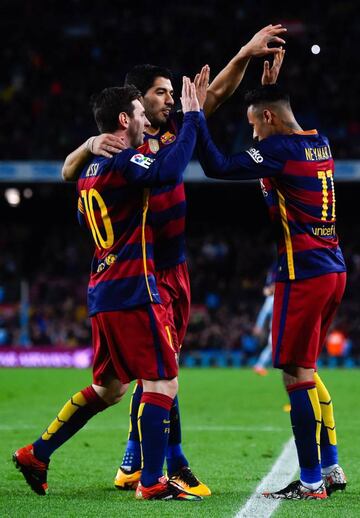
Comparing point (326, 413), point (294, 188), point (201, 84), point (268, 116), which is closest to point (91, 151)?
point (201, 84)

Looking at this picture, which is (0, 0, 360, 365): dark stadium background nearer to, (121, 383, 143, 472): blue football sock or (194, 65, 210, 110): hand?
(121, 383, 143, 472): blue football sock

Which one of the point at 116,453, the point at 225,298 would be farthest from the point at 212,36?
the point at 116,453

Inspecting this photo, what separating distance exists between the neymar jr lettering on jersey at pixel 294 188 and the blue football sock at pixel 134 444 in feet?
3.93

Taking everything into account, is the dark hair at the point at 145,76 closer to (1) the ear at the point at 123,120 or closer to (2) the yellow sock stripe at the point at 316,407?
(1) the ear at the point at 123,120

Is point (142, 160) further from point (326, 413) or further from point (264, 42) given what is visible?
point (326, 413)

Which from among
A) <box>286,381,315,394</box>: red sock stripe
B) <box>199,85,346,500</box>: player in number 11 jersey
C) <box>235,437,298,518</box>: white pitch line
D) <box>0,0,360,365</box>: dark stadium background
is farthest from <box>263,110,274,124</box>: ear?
<box>0,0,360,365</box>: dark stadium background

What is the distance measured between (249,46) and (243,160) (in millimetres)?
948

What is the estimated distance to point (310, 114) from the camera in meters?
28.8

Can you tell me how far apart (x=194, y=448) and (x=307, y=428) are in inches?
115

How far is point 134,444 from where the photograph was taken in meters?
6.52

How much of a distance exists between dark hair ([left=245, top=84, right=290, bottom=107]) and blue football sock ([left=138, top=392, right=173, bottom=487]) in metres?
1.77

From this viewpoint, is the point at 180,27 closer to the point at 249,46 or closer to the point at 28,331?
the point at 28,331

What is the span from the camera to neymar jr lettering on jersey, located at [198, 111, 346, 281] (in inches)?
231

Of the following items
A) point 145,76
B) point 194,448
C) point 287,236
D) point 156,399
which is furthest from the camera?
point 194,448
